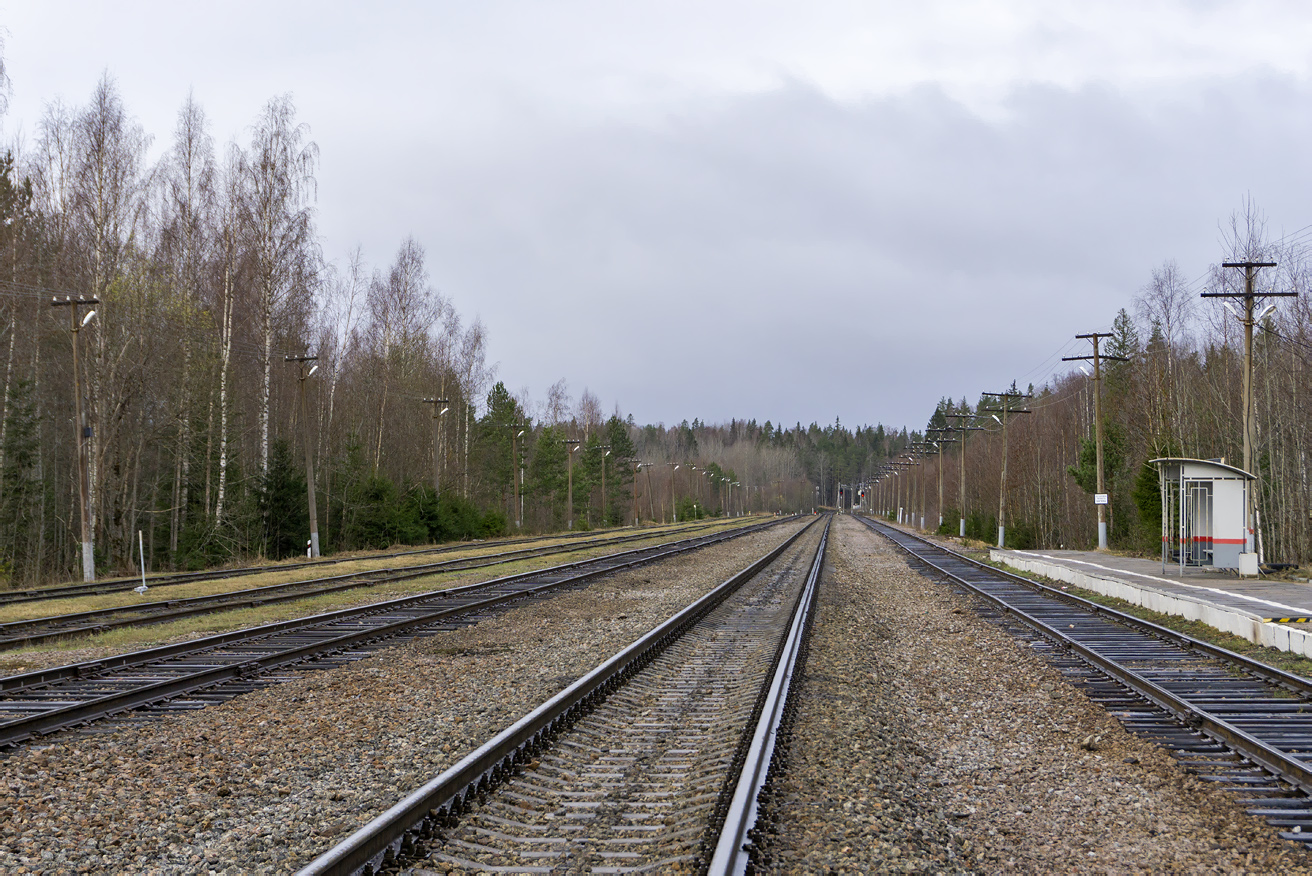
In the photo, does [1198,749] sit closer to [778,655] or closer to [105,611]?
[778,655]

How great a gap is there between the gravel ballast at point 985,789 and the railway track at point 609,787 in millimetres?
388

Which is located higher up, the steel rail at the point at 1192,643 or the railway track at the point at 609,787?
the railway track at the point at 609,787

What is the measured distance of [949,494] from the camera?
97562 mm

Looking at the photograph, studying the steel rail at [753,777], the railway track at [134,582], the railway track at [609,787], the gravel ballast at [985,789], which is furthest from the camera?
the railway track at [134,582]

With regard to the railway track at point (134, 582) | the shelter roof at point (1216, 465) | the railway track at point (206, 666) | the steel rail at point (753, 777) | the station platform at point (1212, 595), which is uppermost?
the shelter roof at point (1216, 465)

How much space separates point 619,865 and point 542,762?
1.96 metres

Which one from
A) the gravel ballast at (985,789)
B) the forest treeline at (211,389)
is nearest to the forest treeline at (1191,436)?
the forest treeline at (211,389)

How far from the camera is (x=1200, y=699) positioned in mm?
8727

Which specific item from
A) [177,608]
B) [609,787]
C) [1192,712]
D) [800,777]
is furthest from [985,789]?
[177,608]

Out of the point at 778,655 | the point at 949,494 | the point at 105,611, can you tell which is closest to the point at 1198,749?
the point at 778,655

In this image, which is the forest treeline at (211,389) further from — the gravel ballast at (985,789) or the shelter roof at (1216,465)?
the gravel ballast at (985,789)

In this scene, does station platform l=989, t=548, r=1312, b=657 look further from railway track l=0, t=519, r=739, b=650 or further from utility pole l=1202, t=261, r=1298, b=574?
railway track l=0, t=519, r=739, b=650

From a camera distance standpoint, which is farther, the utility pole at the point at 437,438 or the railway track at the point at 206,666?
the utility pole at the point at 437,438

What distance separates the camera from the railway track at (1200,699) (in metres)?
6.00
